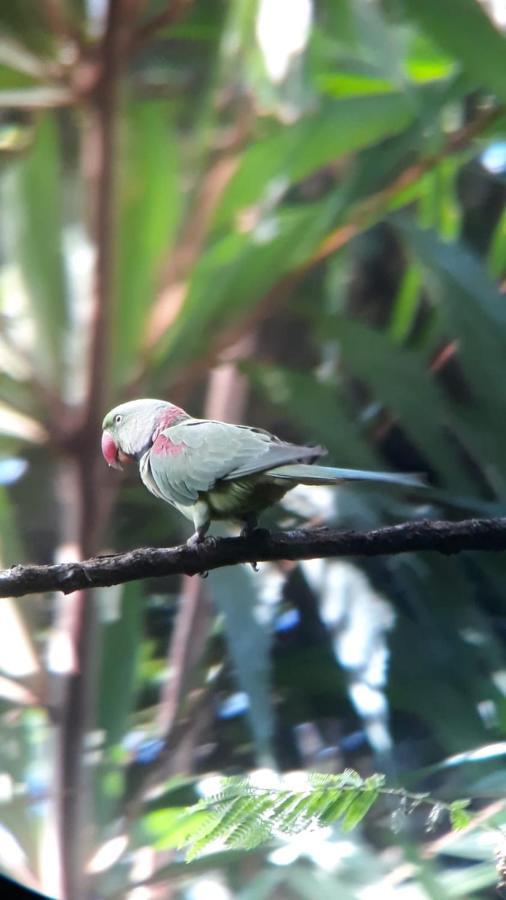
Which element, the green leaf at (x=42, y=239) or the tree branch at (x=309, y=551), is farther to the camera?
the green leaf at (x=42, y=239)

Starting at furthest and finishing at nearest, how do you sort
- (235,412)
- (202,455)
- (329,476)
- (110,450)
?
(235,412) → (110,450) → (202,455) → (329,476)

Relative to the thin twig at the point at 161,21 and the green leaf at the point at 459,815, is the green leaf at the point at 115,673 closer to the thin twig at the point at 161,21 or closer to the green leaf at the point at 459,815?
the green leaf at the point at 459,815

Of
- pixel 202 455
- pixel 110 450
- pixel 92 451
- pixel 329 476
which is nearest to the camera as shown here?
pixel 329 476

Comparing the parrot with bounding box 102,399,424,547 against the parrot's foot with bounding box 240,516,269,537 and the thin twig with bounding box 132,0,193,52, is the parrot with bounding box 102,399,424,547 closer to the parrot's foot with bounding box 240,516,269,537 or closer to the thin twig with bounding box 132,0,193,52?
the parrot's foot with bounding box 240,516,269,537

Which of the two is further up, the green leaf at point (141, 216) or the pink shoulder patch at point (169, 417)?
the green leaf at point (141, 216)

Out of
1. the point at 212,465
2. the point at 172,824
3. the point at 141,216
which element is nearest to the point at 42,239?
the point at 141,216

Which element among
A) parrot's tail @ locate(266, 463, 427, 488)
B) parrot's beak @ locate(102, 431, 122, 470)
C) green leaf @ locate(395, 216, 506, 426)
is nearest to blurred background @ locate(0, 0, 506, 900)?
green leaf @ locate(395, 216, 506, 426)

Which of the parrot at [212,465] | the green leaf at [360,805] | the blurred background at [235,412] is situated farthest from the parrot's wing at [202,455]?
the green leaf at [360,805]

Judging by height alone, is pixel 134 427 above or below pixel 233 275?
below

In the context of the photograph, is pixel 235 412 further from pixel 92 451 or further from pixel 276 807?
pixel 276 807
